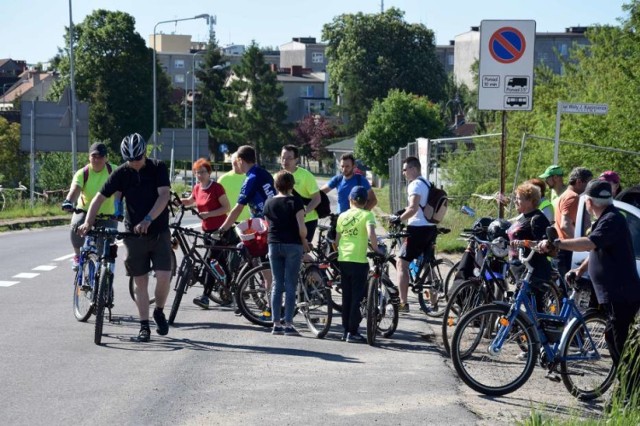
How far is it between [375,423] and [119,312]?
6266mm

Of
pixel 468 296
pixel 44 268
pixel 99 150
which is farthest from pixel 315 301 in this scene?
pixel 44 268

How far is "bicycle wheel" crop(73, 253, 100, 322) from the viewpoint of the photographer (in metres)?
12.4

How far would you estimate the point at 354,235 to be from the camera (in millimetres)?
11469

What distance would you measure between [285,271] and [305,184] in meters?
2.36

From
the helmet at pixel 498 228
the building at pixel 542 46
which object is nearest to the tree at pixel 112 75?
the building at pixel 542 46

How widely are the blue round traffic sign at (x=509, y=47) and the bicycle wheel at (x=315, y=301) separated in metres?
4.24

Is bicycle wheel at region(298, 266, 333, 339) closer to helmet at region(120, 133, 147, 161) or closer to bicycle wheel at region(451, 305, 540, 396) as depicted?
helmet at region(120, 133, 147, 161)

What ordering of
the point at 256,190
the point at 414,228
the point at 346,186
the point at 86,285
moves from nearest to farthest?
the point at 86,285 < the point at 256,190 < the point at 414,228 < the point at 346,186

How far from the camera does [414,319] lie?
1364cm

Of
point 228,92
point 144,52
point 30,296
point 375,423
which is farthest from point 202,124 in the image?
point 375,423

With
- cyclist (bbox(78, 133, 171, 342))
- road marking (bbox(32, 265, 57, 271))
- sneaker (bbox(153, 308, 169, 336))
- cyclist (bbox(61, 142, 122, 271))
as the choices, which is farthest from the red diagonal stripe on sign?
road marking (bbox(32, 265, 57, 271))

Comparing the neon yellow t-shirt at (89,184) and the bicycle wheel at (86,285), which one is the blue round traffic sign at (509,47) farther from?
the bicycle wheel at (86,285)

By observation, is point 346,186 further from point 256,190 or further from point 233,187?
point 256,190

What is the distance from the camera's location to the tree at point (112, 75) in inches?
3629
